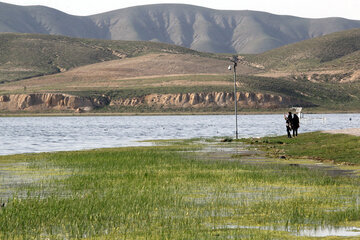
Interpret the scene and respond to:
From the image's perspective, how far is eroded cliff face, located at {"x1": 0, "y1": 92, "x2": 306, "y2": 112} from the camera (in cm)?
17562

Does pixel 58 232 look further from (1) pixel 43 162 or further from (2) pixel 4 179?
(1) pixel 43 162

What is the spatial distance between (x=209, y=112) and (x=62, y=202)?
16042cm

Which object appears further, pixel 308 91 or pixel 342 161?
pixel 308 91

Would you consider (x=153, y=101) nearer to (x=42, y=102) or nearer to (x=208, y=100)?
(x=208, y=100)

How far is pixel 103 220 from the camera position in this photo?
15125 millimetres

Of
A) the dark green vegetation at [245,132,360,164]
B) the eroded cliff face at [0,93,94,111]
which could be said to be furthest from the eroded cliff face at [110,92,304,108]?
the dark green vegetation at [245,132,360,164]

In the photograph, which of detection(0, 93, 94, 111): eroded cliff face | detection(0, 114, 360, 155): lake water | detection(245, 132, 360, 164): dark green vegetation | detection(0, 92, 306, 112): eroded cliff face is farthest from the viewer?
detection(0, 93, 94, 111): eroded cliff face

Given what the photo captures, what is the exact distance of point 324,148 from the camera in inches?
1478

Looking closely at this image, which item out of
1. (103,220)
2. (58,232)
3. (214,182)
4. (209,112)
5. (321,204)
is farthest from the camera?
(209,112)

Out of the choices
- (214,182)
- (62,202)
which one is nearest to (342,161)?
(214,182)

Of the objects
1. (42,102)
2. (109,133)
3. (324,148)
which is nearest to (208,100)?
(42,102)

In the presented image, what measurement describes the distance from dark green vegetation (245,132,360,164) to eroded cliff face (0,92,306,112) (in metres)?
126

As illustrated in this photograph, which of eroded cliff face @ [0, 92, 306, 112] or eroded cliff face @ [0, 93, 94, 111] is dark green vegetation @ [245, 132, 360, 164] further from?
eroded cliff face @ [0, 93, 94, 111]

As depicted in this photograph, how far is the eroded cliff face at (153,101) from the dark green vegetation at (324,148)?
414ft
